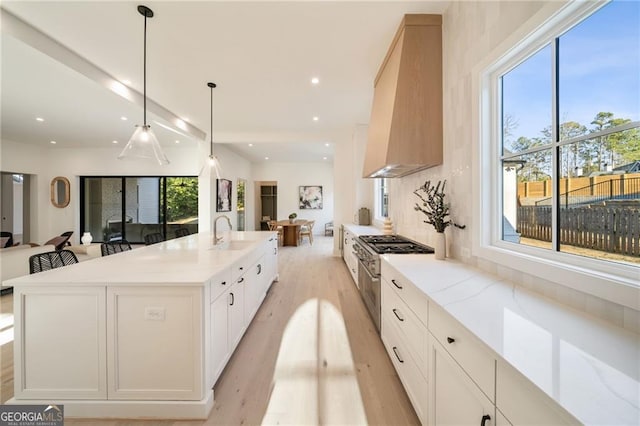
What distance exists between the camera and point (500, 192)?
5.68 ft

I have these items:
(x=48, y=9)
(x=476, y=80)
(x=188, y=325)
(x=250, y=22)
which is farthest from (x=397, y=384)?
(x=48, y=9)

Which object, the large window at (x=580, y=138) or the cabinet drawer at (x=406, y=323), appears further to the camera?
the cabinet drawer at (x=406, y=323)

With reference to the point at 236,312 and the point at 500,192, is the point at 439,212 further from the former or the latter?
the point at 236,312

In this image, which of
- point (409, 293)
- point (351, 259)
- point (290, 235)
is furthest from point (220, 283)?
point (290, 235)

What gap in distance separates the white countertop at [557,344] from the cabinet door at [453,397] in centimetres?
23

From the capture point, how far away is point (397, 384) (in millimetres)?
1861

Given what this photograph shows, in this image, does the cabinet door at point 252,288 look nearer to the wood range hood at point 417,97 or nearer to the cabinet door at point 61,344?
the cabinet door at point 61,344

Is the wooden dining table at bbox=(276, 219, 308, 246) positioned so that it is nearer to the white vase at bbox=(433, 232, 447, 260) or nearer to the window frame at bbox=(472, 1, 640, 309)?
the white vase at bbox=(433, 232, 447, 260)

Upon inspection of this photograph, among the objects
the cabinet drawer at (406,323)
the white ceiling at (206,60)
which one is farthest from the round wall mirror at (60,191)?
the cabinet drawer at (406,323)

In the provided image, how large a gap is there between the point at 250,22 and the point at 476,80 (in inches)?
81.6

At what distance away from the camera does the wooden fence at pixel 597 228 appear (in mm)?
1002

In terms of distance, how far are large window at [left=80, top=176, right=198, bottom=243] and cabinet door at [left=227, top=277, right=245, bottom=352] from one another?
230 inches

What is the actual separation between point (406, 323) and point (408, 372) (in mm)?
306

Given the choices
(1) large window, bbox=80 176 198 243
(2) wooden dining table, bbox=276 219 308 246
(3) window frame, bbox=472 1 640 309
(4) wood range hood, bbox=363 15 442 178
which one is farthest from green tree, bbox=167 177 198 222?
(3) window frame, bbox=472 1 640 309
